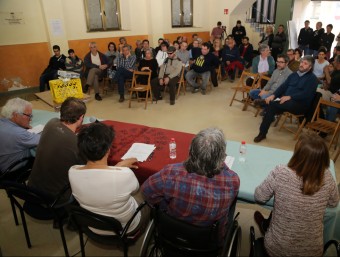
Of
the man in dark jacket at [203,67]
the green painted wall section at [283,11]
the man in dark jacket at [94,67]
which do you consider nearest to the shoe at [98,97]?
the man in dark jacket at [94,67]

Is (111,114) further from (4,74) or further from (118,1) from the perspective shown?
(118,1)

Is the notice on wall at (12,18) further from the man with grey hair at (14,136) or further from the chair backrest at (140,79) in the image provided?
the man with grey hair at (14,136)

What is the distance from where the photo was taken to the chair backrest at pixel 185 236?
142 centimetres

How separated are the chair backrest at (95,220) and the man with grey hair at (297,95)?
301 cm

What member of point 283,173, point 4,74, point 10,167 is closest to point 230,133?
point 283,173

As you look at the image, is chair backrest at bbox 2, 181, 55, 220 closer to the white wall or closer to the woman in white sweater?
the woman in white sweater

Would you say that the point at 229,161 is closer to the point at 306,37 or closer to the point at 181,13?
the point at 306,37

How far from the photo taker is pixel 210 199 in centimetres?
143

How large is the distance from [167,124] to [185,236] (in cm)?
348

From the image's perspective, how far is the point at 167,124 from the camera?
485 cm

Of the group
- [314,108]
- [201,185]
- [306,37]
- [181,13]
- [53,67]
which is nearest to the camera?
[201,185]

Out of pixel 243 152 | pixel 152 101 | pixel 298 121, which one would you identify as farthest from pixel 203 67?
pixel 243 152

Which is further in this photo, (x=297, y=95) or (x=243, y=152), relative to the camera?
(x=297, y=95)

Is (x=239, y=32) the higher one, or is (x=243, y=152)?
(x=239, y=32)
